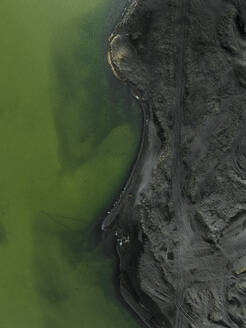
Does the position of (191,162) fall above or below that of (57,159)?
above

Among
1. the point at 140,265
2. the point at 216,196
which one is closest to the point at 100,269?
the point at 140,265

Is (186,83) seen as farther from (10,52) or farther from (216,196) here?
(10,52)

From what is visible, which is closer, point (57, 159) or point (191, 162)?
point (191, 162)

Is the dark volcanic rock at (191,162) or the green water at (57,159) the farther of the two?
the green water at (57,159)

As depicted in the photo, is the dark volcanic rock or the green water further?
the green water
